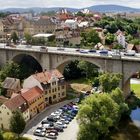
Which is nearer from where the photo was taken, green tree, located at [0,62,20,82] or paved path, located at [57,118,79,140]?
paved path, located at [57,118,79,140]

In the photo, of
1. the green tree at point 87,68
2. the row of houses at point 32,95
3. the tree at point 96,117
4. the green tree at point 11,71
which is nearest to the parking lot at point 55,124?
the row of houses at point 32,95

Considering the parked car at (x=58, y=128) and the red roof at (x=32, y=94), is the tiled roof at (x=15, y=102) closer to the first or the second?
the red roof at (x=32, y=94)

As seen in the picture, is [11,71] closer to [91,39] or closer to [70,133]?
[70,133]

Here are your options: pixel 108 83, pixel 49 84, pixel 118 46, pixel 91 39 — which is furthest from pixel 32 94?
pixel 91 39

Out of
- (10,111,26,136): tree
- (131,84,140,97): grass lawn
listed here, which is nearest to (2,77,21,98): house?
(10,111,26,136): tree

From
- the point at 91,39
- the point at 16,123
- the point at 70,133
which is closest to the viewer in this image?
the point at 16,123

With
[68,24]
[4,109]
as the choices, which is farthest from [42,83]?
[68,24]

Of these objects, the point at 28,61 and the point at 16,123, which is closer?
the point at 16,123

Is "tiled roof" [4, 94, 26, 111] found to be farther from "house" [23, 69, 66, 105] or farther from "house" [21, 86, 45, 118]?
"house" [23, 69, 66, 105]
